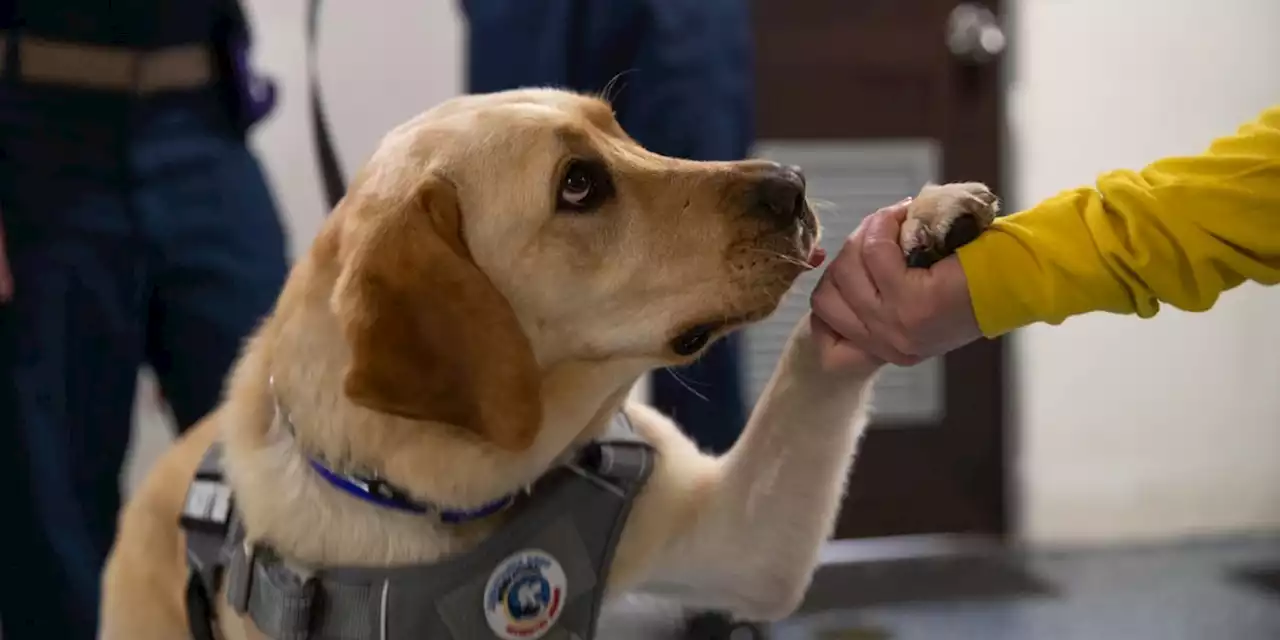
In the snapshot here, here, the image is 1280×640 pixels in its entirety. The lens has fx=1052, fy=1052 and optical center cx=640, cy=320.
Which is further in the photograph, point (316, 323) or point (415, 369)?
point (316, 323)

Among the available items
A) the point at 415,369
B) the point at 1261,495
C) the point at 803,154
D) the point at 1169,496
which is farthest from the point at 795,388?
the point at 1261,495

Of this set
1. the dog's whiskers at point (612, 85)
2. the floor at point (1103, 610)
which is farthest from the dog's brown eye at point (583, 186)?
the floor at point (1103, 610)

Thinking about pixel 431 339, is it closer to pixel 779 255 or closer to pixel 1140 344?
pixel 779 255

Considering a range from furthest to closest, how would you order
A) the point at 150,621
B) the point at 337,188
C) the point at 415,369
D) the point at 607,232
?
1. the point at 337,188
2. the point at 150,621
3. the point at 607,232
4. the point at 415,369

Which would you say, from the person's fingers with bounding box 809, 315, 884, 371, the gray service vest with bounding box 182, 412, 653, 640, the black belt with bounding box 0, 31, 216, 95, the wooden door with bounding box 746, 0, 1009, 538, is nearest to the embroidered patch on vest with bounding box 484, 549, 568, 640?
the gray service vest with bounding box 182, 412, 653, 640

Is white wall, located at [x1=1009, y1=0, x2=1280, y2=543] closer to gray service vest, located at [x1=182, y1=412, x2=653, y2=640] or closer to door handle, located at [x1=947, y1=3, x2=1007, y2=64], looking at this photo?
door handle, located at [x1=947, y1=3, x2=1007, y2=64]

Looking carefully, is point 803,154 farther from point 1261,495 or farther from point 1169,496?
point 1261,495

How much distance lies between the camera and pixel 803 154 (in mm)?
2693

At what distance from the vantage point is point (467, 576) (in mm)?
1035

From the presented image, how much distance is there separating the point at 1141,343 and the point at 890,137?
87 cm

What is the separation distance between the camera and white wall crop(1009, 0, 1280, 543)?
2.70 m

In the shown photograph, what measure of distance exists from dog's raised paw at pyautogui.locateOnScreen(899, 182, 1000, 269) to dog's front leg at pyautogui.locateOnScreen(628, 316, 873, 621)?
18cm

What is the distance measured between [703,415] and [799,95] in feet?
4.45

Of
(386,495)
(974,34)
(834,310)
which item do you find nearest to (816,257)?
(834,310)
